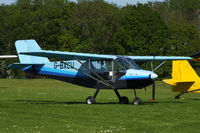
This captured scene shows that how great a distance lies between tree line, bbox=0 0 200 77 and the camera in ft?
237

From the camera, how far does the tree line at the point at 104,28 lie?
237 ft

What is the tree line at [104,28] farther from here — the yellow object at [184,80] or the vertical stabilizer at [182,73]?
the yellow object at [184,80]

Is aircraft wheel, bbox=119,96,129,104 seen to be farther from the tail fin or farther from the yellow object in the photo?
the tail fin

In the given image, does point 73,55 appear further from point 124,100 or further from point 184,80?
point 184,80

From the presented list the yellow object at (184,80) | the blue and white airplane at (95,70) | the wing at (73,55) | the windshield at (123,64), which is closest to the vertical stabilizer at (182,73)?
the yellow object at (184,80)

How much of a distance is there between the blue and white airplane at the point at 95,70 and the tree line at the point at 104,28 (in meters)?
44.1

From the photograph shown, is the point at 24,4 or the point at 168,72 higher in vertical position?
the point at 24,4

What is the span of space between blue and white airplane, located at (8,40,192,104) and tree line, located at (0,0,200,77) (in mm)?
44144

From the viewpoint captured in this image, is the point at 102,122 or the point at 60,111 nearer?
the point at 102,122

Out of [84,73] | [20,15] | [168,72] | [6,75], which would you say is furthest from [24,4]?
A: [84,73]

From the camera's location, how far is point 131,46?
71312mm

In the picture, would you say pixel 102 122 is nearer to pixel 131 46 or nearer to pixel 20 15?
pixel 131 46

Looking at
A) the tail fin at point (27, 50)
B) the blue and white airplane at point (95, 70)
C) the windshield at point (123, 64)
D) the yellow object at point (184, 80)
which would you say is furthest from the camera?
the yellow object at point (184, 80)

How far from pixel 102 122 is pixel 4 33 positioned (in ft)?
239
